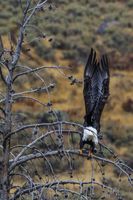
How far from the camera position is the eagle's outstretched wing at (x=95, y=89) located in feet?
25.1

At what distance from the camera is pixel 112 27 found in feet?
111

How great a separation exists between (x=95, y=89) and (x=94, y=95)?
4.8 inches

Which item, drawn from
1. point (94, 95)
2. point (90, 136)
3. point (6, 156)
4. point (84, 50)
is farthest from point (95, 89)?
point (84, 50)

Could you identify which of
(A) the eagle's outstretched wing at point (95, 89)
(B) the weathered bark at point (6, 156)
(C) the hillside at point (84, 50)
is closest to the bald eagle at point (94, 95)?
(A) the eagle's outstretched wing at point (95, 89)

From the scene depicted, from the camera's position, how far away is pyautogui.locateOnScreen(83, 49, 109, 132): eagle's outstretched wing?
764 cm

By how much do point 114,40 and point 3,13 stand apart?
549 centimetres

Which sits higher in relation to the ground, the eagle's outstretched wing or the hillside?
the hillside

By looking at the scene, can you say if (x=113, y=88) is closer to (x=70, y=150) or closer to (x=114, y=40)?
(x=114, y=40)

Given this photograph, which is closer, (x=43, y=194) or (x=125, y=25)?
(x=43, y=194)

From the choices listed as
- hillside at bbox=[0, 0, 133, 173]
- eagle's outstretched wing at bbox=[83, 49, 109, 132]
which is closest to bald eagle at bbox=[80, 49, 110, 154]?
eagle's outstretched wing at bbox=[83, 49, 109, 132]

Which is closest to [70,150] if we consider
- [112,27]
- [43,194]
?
[43,194]

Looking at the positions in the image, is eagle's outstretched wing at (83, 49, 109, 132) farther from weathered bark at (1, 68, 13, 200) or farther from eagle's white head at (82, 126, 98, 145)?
weathered bark at (1, 68, 13, 200)

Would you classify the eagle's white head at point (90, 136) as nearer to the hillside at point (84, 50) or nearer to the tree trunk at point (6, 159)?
the tree trunk at point (6, 159)

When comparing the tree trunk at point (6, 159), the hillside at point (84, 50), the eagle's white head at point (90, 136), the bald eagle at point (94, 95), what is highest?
the hillside at point (84, 50)
